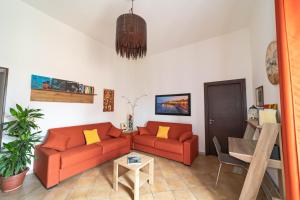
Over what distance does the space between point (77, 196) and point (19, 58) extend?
2542 mm

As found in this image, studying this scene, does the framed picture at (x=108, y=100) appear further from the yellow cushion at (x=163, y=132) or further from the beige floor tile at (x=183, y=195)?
the beige floor tile at (x=183, y=195)

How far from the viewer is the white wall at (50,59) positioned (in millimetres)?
2225

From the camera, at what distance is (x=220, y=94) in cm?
338

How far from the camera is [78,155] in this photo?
7.59 feet

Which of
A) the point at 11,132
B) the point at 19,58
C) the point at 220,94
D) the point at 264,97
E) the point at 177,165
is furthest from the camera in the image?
the point at 220,94

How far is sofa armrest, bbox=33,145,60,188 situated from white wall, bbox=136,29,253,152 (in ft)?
9.30

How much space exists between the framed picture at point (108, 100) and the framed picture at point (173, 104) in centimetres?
144

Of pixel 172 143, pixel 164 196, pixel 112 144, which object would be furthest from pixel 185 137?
pixel 112 144

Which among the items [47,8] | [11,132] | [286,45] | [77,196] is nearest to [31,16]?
[47,8]

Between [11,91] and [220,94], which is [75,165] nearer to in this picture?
[11,91]

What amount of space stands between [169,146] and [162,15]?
2873 millimetres

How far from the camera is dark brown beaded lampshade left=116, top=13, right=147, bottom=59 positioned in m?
1.75

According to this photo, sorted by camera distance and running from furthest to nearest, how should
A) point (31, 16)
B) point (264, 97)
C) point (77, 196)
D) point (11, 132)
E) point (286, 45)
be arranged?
point (31, 16)
point (264, 97)
point (11, 132)
point (77, 196)
point (286, 45)

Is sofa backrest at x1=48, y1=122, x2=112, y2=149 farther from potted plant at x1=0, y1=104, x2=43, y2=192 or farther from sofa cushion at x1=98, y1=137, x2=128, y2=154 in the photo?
potted plant at x1=0, y1=104, x2=43, y2=192
